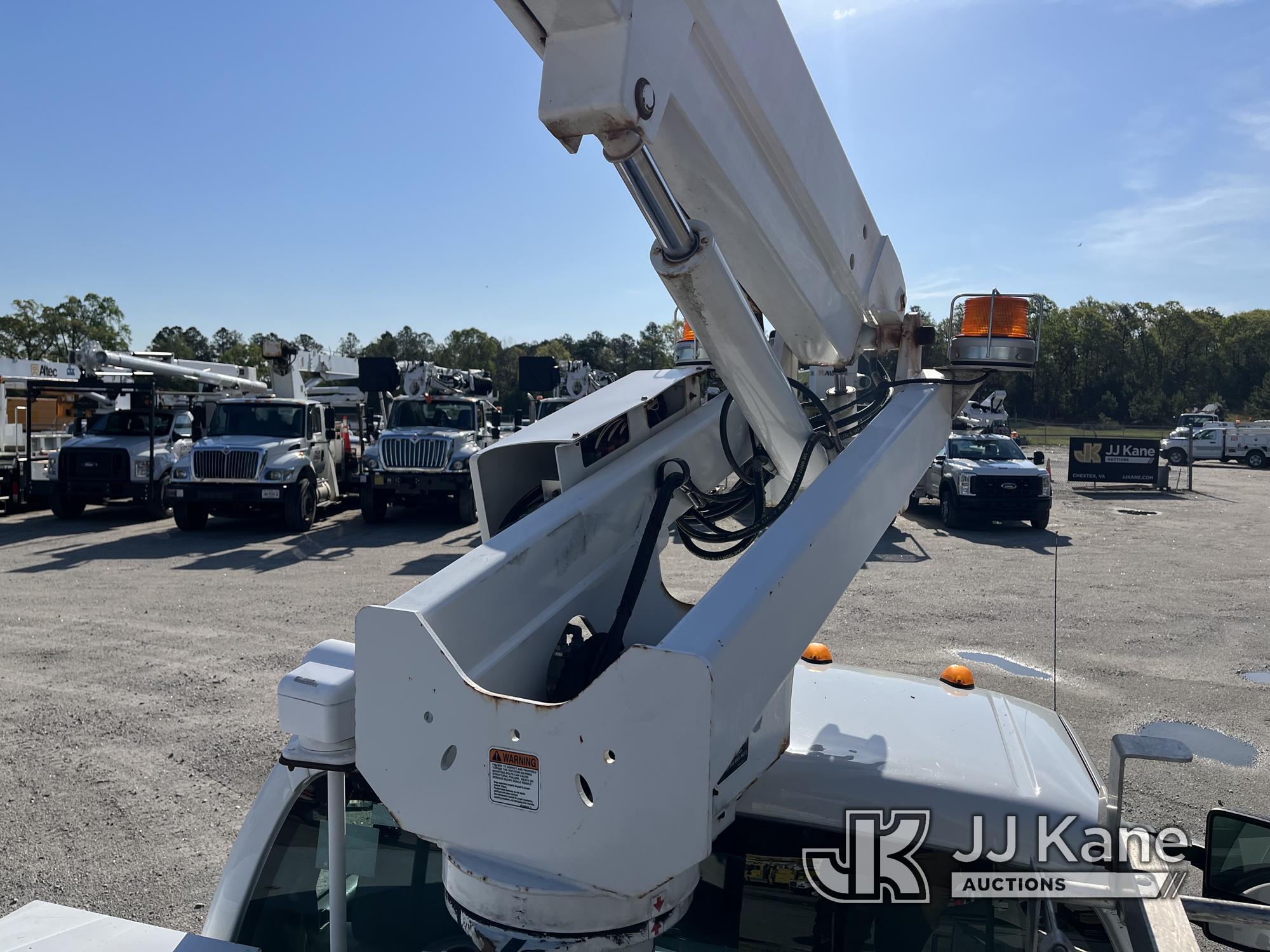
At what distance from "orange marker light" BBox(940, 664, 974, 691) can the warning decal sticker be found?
5.59 ft

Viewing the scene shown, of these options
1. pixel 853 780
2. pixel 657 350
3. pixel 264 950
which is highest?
pixel 657 350

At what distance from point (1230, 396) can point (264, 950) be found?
87683 millimetres

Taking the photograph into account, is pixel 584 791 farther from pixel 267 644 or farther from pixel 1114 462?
pixel 1114 462

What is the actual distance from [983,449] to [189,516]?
1524 centimetres

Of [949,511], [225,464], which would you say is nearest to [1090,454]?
[949,511]

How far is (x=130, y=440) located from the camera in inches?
680

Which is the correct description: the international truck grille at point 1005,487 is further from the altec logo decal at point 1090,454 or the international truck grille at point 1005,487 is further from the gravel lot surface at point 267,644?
the altec logo decal at point 1090,454

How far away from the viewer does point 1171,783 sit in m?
5.64

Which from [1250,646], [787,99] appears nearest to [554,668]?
[787,99]

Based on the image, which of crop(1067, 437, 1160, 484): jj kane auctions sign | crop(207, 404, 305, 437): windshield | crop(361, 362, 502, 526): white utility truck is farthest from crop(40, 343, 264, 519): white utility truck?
crop(1067, 437, 1160, 484): jj kane auctions sign

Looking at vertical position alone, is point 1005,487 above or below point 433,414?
below

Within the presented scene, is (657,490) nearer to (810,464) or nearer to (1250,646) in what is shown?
(810,464)

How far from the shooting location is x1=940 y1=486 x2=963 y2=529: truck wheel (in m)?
17.2

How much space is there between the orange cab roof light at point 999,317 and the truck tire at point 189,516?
15465 millimetres
